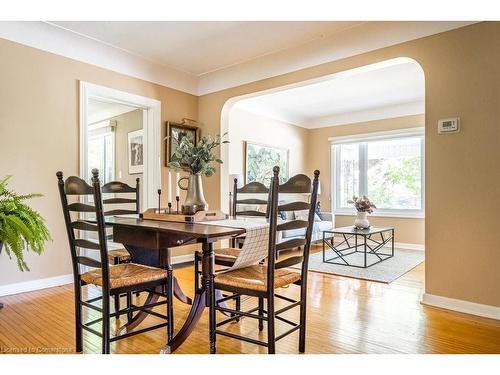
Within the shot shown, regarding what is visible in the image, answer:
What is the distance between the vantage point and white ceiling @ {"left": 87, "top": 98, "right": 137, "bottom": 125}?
5598 mm

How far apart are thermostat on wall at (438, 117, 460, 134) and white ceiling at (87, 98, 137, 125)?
4384 mm

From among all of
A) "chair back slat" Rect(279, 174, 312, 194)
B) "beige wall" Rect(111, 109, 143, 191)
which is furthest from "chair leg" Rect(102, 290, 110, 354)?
"beige wall" Rect(111, 109, 143, 191)

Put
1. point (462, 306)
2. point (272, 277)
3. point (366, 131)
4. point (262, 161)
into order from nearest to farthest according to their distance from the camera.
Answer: point (272, 277) → point (462, 306) → point (262, 161) → point (366, 131)

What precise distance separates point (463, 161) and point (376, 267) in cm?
194

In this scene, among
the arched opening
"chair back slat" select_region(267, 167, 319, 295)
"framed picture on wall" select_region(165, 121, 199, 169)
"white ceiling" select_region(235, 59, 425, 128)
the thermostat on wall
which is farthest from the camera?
the arched opening

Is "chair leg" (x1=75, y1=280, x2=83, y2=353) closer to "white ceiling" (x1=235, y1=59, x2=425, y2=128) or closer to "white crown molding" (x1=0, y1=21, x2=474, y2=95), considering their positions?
"white crown molding" (x1=0, y1=21, x2=474, y2=95)

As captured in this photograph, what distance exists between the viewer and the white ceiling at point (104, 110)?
560 centimetres

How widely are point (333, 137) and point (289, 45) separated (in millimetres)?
3406

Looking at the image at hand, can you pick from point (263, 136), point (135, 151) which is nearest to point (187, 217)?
point (135, 151)

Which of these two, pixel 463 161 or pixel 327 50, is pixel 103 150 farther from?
pixel 463 161

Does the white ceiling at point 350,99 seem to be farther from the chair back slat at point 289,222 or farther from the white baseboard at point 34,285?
the white baseboard at point 34,285

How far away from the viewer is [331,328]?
235 cm

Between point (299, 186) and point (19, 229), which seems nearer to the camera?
point (299, 186)

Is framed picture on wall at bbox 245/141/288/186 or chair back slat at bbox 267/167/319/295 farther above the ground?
framed picture on wall at bbox 245/141/288/186
